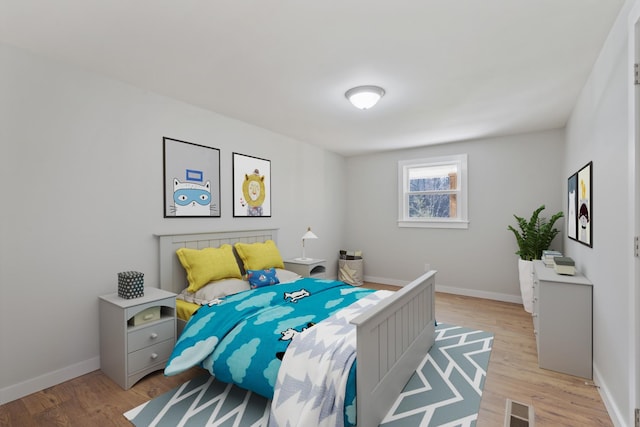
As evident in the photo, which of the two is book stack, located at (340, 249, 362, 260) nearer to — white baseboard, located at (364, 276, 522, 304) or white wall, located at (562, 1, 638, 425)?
white baseboard, located at (364, 276, 522, 304)

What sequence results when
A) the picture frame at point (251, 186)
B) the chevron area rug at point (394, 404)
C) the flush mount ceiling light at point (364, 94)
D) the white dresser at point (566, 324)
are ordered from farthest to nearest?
the picture frame at point (251, 186)
the flush mount ceiling light at point (364, 94)
the white dresser at point (566, 324)
the chevron area rug at point (394, 404)

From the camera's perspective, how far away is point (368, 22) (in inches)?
74.4

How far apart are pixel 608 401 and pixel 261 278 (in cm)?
279

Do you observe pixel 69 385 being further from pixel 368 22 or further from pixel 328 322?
pixel 368 22

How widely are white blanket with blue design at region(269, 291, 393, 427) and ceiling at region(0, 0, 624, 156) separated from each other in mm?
1944

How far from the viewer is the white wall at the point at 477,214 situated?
4.30m

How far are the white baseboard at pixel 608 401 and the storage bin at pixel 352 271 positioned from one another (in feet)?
11.2

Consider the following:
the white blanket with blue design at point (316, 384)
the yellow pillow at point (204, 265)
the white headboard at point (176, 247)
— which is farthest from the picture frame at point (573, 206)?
the white headboard at point (176, 247)

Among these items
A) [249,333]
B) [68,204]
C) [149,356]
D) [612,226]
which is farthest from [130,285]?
[612,226]

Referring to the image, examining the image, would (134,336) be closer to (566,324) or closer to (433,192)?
(566,324)

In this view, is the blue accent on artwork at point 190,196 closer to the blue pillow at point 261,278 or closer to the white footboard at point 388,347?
the blue pillow at point 261,278

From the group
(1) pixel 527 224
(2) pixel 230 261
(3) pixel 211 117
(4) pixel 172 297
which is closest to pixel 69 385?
(4) pixel 172 297

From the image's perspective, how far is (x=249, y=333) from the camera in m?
2.11

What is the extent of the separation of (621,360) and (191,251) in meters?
3.26
